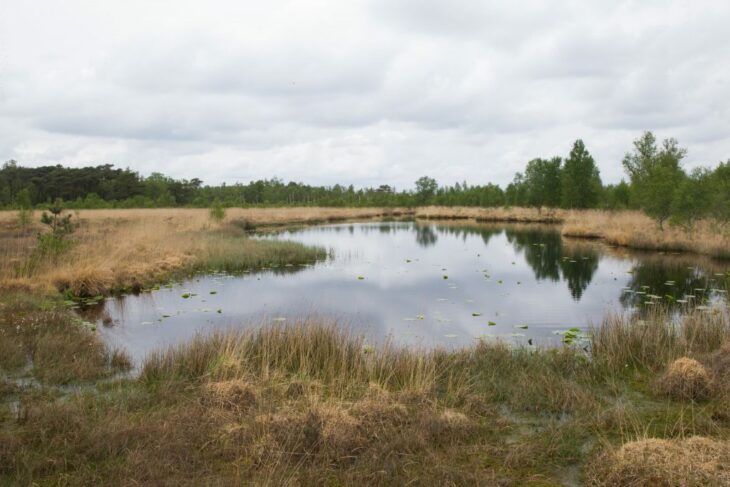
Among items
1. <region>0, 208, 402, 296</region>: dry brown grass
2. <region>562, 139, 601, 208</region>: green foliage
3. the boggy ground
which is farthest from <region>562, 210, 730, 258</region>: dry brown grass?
<region>0, 208, 402, 296</region>: dry brown grass

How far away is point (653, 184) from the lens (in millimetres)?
28703

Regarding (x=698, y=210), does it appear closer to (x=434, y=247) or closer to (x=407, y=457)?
(x=434, y=247)

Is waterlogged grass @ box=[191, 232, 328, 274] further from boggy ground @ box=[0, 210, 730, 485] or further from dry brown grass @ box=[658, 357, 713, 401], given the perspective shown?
dry brown grass @ box=[658, 357, 713, 401]

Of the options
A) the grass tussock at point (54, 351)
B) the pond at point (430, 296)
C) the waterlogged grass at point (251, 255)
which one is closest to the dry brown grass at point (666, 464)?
the pond at point (430, 296)

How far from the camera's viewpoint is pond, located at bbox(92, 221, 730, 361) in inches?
448

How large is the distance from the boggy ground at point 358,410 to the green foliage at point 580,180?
43516mm

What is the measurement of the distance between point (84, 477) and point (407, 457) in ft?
9.49

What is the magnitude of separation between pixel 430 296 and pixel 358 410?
1003cm

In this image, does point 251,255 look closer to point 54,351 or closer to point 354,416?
point 54,351

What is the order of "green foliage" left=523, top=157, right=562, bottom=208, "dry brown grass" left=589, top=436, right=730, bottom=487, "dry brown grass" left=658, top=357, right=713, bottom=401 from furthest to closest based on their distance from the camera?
"green foliage" left=523, top=157, right=562, bottom=208 < "dry brown grass" left=658, top=357, right=713, bottom=401 < "dry brown grass" left=589, top=436, right=730, bottom=487

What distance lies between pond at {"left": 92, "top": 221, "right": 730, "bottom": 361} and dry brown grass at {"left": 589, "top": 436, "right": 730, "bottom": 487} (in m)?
3.88

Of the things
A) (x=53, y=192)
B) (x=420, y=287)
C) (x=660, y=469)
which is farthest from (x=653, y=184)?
(x=53, y=192)

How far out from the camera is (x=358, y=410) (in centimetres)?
Answer: 573

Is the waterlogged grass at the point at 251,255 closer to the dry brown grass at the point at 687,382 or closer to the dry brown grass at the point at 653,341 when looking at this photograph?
→ the dry brown grass at the point at 653,341
